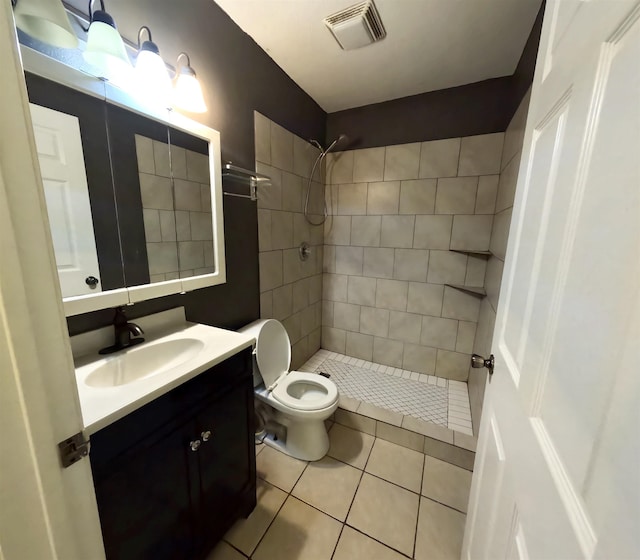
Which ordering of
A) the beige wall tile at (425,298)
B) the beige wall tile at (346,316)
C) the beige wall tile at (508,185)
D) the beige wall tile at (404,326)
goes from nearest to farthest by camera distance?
the beige wall tile at (508,185) → the beige wall tile at (425,298) → the beige wall tile at (404,326) → the beige wall tile at (346,316)

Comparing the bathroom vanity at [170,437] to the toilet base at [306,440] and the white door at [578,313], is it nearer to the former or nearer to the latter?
the toilet base at [306,440]

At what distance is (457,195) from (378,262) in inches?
31.9

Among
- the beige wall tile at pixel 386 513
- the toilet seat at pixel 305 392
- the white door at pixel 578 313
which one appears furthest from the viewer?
the toilet seat at pixel 305 392

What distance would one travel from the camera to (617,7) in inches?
14.9

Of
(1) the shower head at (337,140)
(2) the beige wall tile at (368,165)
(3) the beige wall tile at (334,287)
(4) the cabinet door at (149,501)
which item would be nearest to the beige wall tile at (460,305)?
(3) the beige wall tile at (334,287)

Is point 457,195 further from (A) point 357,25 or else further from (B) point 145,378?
(B) point 145,378

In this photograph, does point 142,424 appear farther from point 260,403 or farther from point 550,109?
point 550,109

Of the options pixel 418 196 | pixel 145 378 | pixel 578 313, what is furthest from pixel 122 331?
pixel 418 196

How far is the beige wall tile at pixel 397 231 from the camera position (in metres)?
2.23

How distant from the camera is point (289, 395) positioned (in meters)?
1.62

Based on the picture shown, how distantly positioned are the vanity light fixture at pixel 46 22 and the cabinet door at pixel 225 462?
1257 millimetres

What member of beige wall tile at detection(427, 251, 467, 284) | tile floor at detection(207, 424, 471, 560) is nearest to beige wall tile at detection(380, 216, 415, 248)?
beige wall tile at detection(427, 251, 467, 284)

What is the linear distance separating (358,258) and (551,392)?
202 cm

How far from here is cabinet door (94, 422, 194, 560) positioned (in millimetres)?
Result: 727
